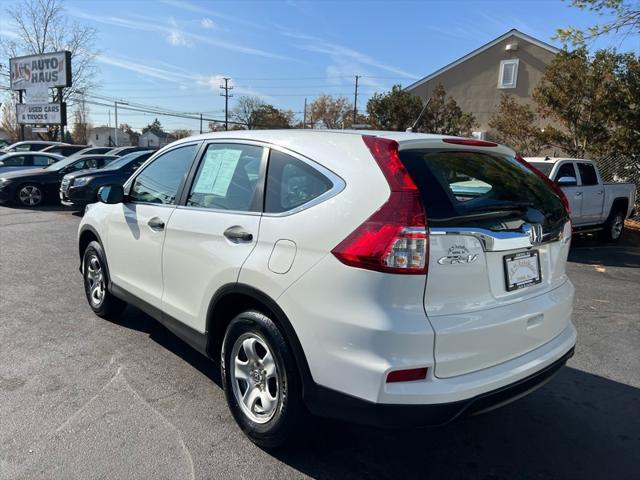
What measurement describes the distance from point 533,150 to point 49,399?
17.6m

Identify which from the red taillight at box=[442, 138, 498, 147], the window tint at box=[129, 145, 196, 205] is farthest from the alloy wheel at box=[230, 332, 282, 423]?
the red taillight at box=[442, 138, 498, 147]

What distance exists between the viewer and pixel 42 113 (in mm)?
24266

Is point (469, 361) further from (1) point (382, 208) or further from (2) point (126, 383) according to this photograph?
(2) point (126, 383)

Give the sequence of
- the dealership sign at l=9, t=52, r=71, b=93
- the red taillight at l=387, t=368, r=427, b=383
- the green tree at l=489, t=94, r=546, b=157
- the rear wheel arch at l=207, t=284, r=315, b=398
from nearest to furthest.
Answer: the red taillight at l=387, t=368, r=427, b=383
the rear wheel arch at l=207, t=284, r=315, b=398
the green tree at l=489, t=94, r=546, b=157
the dealership sign at l=9, t=52, r=71, b=93

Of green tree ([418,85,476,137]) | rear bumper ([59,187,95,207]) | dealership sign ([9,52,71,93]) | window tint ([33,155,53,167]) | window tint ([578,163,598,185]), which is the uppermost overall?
dealership sign ([9,52,71,93])

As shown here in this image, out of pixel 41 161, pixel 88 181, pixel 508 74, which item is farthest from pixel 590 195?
pixel 508 74

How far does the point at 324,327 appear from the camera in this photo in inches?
89.4

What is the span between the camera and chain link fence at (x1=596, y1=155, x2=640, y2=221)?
13.7 meters

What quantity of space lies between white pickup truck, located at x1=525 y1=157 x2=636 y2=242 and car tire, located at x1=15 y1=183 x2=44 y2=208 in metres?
12.9

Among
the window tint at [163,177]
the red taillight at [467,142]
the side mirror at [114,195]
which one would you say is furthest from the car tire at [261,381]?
the side mirror at [114,195]

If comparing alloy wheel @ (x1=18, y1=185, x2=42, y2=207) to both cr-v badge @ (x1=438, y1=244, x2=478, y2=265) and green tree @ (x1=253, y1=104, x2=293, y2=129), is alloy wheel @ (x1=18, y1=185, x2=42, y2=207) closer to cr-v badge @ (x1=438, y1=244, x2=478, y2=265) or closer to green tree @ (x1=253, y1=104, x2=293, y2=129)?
cr-v badge @ (x1=438, y1=244, x2=478, y2=265)

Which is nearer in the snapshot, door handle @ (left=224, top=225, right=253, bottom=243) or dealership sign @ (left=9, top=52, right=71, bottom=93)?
door handle @ (left=224, top=225, right=253, bottom=243)

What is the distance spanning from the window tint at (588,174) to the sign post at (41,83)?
22.7m

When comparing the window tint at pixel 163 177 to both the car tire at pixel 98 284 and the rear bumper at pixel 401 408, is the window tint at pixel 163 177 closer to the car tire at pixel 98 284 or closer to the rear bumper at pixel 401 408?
the car tire at pixel 98 284
